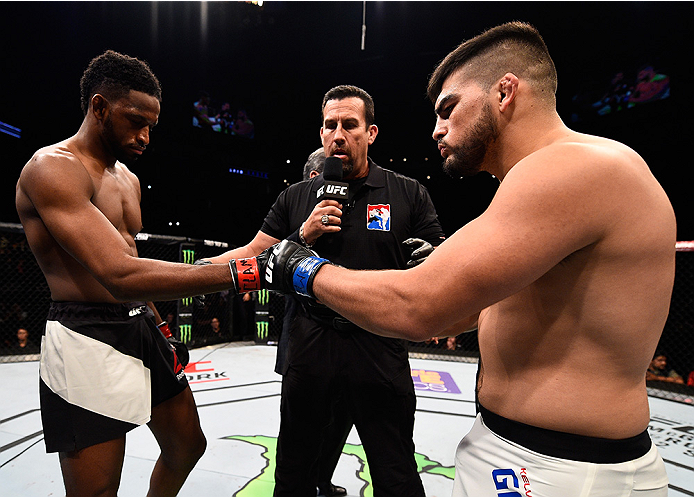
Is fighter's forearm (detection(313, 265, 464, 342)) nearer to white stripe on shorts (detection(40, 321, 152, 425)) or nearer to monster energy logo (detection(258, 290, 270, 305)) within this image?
white stripe on shorts (detection(40, 321, 152, 425))

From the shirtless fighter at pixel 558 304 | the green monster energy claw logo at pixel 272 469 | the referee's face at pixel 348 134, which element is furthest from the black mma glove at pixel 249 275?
the green monster energy claw logo at pixel 272 469

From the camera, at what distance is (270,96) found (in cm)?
1195

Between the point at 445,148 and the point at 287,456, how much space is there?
1.24 m

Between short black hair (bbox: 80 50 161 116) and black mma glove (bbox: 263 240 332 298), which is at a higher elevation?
short black hair (bbox: 80 50 161 116)

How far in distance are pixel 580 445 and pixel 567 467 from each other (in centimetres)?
5

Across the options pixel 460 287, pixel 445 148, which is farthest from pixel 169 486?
pixel 445 148

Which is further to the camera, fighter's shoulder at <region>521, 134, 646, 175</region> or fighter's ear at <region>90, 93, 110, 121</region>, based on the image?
fighter's ear at <region>90, 93, 110, 121</region>

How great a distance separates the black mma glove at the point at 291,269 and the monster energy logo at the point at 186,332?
4.34m

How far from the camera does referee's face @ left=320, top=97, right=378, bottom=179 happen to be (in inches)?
67.8

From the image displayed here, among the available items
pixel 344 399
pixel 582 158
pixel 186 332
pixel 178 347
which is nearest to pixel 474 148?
pixel 582 158

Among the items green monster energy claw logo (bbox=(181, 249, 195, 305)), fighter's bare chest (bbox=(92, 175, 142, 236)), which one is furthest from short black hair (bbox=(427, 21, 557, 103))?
green monster energy claw logo (bbox=(181, 249, 195, 305))

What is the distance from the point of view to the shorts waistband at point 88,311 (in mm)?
1369

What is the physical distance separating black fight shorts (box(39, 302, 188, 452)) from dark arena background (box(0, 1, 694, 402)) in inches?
131

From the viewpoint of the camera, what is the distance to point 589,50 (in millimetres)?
8781
